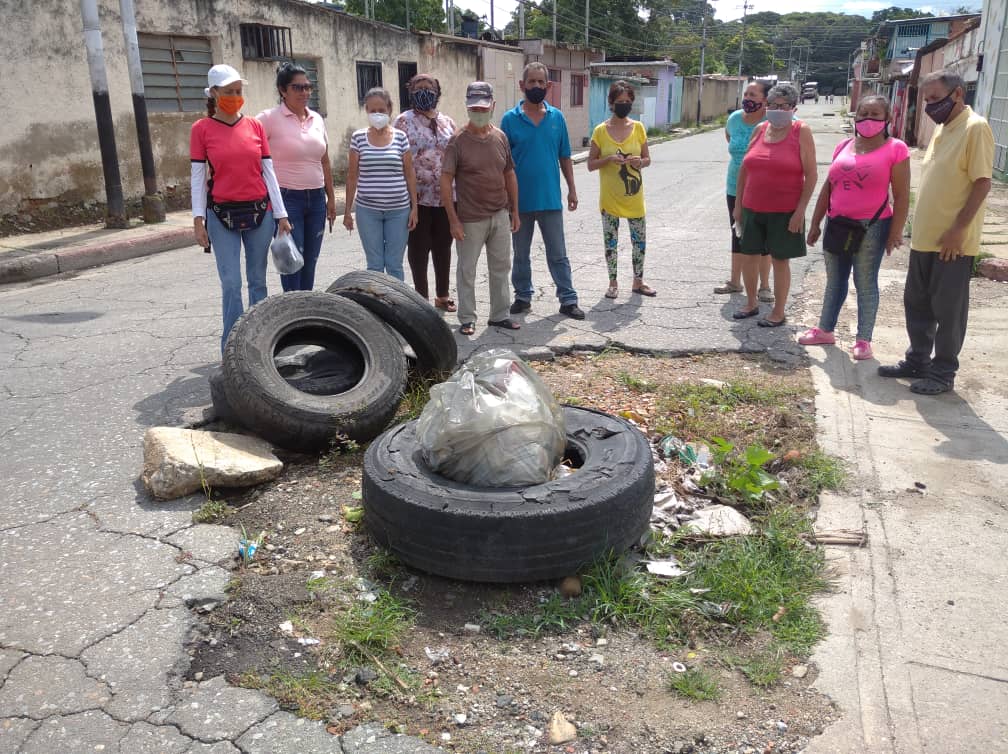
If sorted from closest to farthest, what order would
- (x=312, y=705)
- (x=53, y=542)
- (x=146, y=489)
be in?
(x=312, y=705) < (x=53, y=542) < (x=146, y=489)

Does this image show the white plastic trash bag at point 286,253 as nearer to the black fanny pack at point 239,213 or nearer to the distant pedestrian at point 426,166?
the black fanny pack at point 239,213

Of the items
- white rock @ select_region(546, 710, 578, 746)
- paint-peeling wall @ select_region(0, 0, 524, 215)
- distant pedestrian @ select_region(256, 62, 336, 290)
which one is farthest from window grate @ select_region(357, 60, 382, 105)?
white rock @ select_region(546, 710, 578, 746)

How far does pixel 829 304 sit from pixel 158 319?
5.27m

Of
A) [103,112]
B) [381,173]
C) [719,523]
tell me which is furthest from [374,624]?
[103,112]

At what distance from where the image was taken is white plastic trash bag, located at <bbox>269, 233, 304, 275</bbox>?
210 inches

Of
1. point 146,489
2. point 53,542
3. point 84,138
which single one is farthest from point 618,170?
point 84,138

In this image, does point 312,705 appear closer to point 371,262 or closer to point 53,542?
point 53,542

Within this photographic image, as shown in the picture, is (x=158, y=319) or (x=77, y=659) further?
(x=158, y=319)

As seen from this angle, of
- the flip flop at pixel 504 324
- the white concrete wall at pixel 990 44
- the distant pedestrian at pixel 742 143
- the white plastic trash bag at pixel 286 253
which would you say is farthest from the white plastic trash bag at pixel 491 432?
the white concrete wall at pixel 990 44

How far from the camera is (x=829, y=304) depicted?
5.87 m

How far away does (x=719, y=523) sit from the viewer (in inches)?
137

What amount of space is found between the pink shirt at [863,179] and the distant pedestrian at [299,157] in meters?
3.45

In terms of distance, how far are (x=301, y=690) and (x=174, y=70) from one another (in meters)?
13.1

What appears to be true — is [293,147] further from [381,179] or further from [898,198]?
[898,198]
